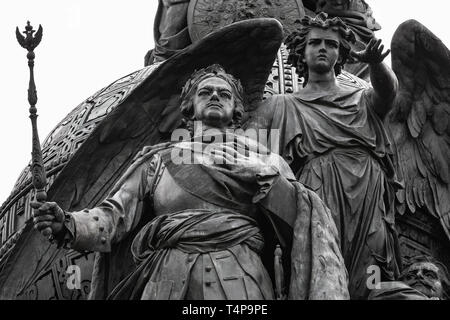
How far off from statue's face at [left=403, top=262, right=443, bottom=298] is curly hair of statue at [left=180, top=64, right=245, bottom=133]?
2199 mm

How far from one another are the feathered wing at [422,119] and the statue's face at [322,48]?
0.68 m

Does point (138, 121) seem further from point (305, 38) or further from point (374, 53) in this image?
point (374, 53)

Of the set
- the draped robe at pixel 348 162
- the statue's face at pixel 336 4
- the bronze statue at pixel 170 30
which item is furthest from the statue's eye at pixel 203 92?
the statue's face at pixel 336 4

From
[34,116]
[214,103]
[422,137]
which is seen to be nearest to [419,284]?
[422,137]

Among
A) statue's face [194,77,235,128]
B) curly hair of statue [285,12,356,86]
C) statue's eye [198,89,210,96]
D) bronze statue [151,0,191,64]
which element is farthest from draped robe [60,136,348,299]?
bronze statue [151,0,191,64]

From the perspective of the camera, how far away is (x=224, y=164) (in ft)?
81.4

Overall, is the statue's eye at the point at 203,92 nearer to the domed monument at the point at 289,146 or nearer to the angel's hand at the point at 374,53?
the domed monument at the point at 289,146

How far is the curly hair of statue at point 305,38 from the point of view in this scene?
2616cm

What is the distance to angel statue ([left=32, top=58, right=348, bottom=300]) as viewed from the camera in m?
23.9

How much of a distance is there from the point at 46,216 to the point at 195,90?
8.28ft

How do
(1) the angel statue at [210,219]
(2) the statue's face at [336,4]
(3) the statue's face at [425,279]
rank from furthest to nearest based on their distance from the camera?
1. (2) the statue's face at [336,4]
2. (3) the statue's face at [425,279]
3. (1) the angel statue at [210,219]

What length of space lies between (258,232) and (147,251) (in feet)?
3.43

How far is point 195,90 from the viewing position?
25.5 metres
